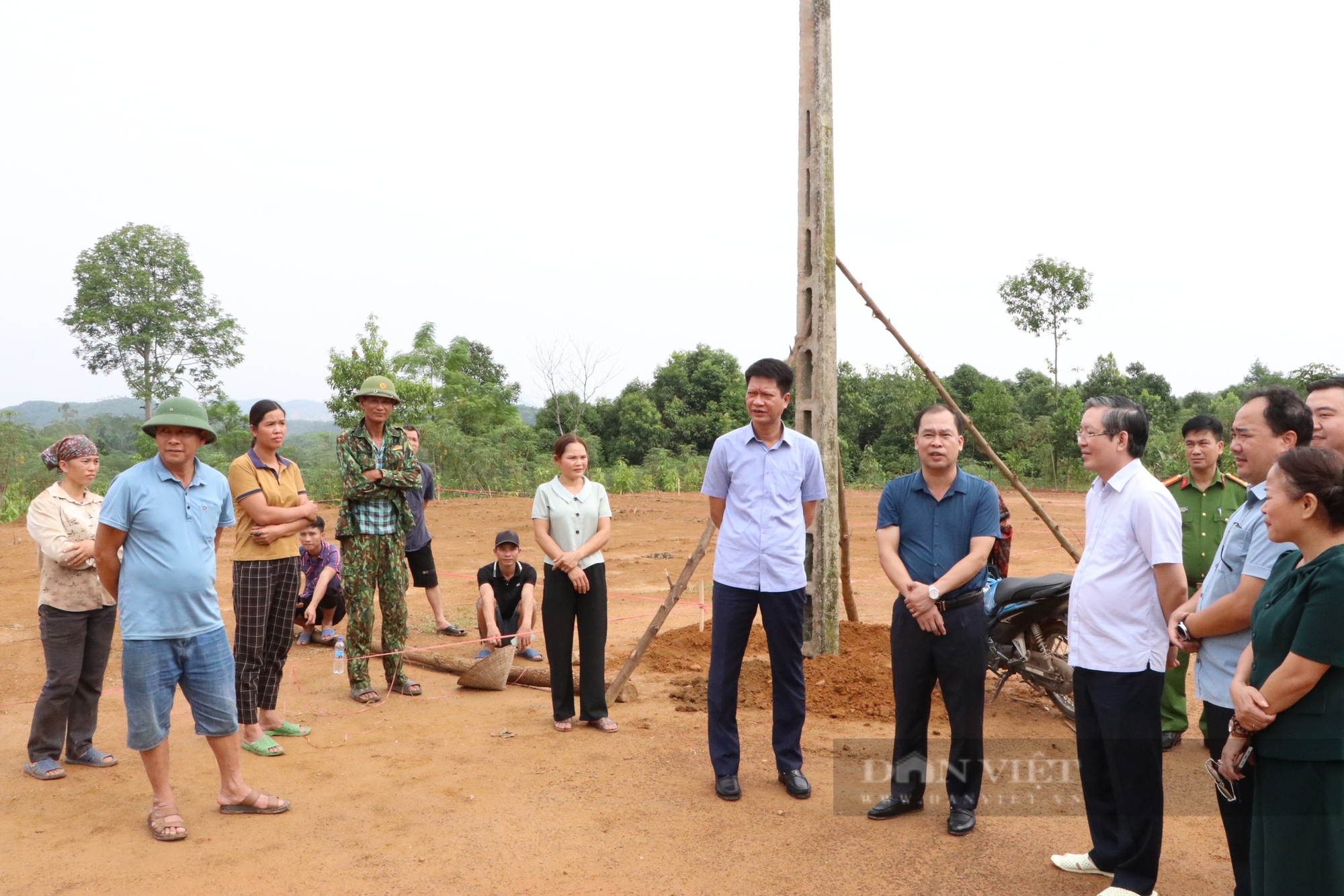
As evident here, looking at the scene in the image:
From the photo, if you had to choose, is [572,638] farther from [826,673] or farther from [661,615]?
[826,673]

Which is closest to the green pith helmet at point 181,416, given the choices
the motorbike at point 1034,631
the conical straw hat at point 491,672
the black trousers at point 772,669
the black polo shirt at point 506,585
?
the black trousers at point 772,669

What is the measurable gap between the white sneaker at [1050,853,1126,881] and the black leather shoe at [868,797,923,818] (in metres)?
0.66

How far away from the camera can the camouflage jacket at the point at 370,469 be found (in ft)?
18.4

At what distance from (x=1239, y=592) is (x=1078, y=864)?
1.31 m

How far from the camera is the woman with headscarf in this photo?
173 inches

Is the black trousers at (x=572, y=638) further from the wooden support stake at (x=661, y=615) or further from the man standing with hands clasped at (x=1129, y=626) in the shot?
the man standing with hands clasped at (x=1129, y=626)

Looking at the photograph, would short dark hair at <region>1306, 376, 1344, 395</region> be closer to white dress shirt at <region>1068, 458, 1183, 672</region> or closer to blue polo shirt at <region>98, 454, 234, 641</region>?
white dress shirt at <region>1068, 458, 1183, 672</region>

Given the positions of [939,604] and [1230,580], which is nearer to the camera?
[1230,580]

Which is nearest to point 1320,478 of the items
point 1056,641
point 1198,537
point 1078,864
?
point 1078,864

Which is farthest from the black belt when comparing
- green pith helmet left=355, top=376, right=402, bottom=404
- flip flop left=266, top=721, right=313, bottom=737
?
flip flop left=266, top=721, right=313, bottom=737

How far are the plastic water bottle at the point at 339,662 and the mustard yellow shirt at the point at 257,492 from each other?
1.65 meters

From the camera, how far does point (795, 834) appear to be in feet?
12.5

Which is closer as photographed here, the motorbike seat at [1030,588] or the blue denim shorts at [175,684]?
the blue denim shorts at [175,684]

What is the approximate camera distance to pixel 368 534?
566cm
